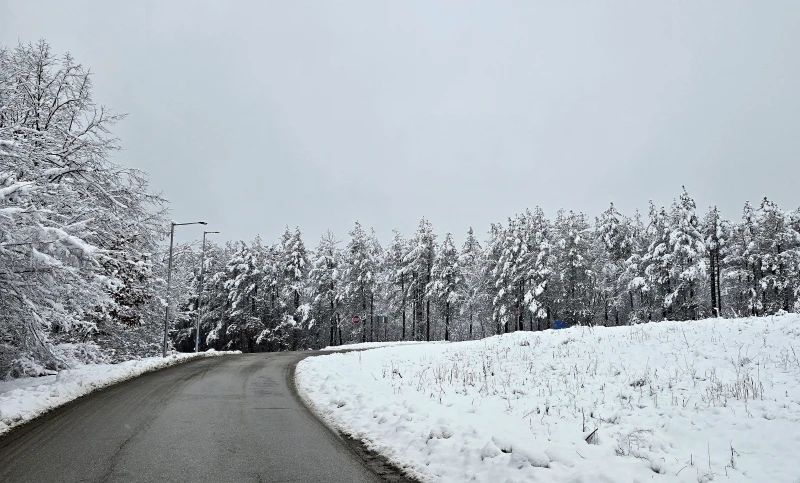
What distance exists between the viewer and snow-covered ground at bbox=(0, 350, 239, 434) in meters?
8.56

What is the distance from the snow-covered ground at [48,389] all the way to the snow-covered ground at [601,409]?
5.37m

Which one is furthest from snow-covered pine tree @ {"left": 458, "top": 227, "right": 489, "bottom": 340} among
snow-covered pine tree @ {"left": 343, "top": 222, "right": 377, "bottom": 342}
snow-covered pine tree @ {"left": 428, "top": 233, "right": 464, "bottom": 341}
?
snow-covered pine tree @ {"left": 343, "top": 222, "right": 377, "bottom": 342}

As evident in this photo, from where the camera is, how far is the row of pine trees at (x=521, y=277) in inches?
1617

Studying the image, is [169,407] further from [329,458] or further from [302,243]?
[302,243]

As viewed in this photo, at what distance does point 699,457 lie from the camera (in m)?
5.87

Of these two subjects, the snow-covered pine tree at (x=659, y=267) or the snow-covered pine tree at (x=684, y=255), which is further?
the snow-covered pine tree at (x=659, y=267)

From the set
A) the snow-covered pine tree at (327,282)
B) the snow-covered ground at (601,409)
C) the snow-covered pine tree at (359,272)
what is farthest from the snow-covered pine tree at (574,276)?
the snow-covered ground at (601,409)

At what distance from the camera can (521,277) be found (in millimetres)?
45656

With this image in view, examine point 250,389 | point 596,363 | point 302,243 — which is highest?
point 302,243

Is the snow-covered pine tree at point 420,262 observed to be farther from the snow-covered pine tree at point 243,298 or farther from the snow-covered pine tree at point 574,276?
the snow-covered pine tree at point 243,298

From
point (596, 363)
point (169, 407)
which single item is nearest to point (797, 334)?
point (596, 363)

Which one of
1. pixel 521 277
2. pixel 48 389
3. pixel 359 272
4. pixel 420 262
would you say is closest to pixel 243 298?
pixel 359 272

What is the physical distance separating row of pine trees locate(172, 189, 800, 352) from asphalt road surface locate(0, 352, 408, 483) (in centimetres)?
3064

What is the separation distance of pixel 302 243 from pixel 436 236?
606 inches
